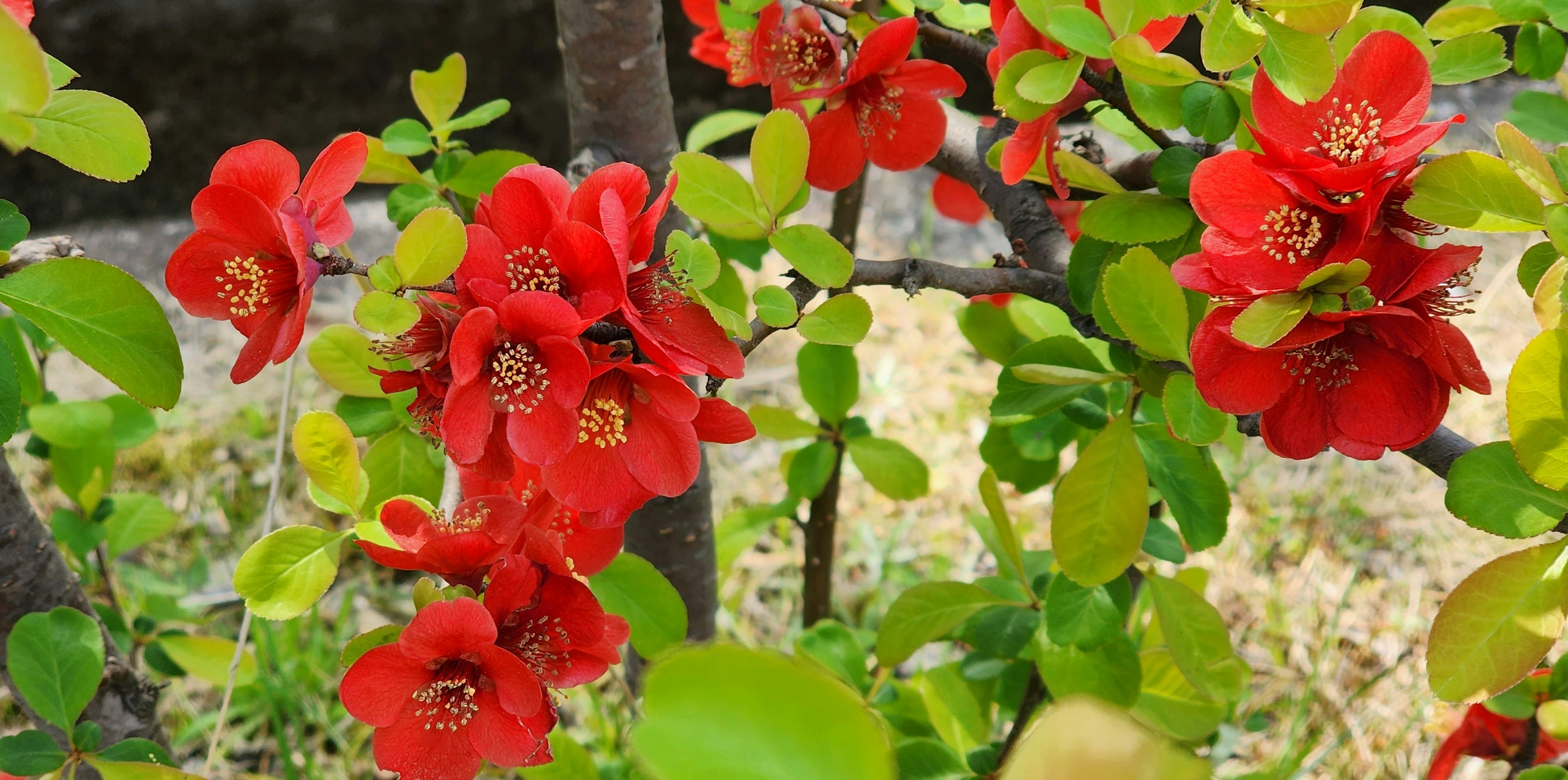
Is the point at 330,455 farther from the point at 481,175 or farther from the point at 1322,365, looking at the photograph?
the point at 1322,365

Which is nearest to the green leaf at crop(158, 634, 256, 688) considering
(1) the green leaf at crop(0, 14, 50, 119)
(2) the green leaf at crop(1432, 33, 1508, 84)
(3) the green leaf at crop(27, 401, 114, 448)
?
(3) the green leaf at crop(27, 401, 114, 448)

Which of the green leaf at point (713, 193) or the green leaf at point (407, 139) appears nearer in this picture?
the green leaf at point (713, 193)

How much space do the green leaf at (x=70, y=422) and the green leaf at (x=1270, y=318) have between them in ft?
2.97

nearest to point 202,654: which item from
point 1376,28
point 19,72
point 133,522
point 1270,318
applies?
point 133,522

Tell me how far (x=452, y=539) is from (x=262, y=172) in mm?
198

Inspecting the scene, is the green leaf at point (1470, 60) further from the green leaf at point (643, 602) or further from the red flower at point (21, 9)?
the red flower at point (21, 9)

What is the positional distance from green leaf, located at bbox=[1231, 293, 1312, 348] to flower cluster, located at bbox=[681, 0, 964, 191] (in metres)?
0.32

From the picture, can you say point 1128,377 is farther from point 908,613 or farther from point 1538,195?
point 908,613

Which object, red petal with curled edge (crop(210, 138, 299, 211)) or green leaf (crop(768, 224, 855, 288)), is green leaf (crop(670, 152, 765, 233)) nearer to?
green leaf (crop(768, 224, 855, 288))

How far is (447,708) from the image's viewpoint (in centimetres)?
52

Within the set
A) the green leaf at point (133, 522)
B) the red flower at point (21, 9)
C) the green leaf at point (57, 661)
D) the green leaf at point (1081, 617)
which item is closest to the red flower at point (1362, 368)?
the green leaf at point (1081, 617)

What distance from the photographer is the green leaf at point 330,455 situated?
555mm

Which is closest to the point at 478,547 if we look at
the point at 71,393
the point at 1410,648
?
the point at 1410,648

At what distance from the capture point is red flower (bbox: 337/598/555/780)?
1.62ft
